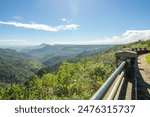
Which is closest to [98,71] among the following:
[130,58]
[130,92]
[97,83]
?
[97,83]

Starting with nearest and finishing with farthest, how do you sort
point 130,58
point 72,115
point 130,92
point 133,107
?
point 72,115, point 133,107, point 130,92, point 130,58

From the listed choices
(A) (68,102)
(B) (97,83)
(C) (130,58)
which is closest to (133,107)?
(A) (68,102)

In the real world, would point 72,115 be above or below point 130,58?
below

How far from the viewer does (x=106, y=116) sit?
12.0 feet

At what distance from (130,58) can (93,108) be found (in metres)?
4.79

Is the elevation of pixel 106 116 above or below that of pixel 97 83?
above

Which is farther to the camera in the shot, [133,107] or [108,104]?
[133,107]

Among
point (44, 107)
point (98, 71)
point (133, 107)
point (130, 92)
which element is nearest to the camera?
point (44, 107)

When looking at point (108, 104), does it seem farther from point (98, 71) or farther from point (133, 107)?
point (98, 71)

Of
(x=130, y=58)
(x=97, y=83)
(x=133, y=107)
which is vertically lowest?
(x=97, y=83)

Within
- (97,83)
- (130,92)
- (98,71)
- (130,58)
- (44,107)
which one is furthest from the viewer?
(98,71)

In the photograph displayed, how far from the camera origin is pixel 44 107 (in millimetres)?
3918

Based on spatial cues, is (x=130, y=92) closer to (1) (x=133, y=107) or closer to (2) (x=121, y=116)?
(1) (x=133, y=107)

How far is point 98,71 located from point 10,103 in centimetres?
922
